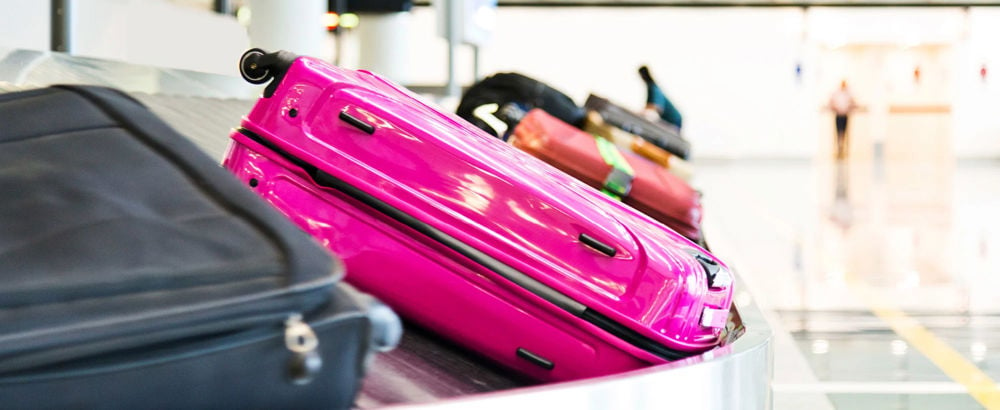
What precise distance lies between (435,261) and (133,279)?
2.25 ft

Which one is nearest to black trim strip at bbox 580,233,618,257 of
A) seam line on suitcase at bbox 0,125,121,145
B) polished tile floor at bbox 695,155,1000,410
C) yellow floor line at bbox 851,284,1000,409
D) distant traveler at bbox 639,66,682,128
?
seam line on suitcase at bbox 0,125,121,145

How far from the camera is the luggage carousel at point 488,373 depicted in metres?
0.99

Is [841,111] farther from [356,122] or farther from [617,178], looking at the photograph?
[356,122]

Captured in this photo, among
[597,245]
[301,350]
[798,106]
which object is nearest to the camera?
[301,350]

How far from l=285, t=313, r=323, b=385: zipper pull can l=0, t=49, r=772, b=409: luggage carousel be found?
0.09 m

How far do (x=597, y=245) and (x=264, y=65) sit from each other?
1.68 feet

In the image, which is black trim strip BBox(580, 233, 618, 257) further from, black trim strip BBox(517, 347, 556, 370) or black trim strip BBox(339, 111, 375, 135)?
black trim strip BBox(339, 111, 375, 135)

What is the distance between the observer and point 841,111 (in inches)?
883

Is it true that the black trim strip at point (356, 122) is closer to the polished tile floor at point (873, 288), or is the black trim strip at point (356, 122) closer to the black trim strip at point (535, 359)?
the black trim strip at point (535, 359)

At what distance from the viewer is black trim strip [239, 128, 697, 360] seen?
142 cm

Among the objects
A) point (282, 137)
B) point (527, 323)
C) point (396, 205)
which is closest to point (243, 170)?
point (282, 137)

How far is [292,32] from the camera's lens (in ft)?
14.4

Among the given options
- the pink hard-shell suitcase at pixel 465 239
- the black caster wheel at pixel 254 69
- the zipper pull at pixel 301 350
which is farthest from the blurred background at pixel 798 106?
the zipper pull at pixel 301 350

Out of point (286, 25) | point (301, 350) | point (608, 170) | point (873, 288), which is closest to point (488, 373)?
point (301, 350)
